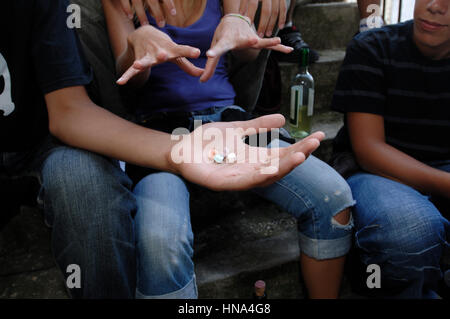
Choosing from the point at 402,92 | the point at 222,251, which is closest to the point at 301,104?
the point at 402,92

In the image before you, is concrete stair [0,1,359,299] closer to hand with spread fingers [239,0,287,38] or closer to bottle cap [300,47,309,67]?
bottle cap [300,47,309,67]

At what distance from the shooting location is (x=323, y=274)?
1065 millimetres

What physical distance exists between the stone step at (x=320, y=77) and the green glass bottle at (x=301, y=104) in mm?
61

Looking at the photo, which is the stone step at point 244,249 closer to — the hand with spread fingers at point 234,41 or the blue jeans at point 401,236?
the blue jeans at point 401,236

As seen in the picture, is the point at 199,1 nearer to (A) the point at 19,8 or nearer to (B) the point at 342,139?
(A) the point at 19,8

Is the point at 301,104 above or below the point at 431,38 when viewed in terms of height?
below

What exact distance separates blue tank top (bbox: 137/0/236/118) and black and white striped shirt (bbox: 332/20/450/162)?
43 centimetres

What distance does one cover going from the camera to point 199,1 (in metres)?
1.22

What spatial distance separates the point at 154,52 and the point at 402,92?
84 cm

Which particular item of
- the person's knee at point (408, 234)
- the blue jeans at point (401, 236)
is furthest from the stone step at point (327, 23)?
the person's knee at point (408, 234)

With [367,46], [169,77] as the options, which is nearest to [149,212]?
[169,77]

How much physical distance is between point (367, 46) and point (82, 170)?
0.99m

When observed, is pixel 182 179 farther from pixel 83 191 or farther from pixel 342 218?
pixel 342 218

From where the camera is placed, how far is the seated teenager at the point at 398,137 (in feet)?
3.37
